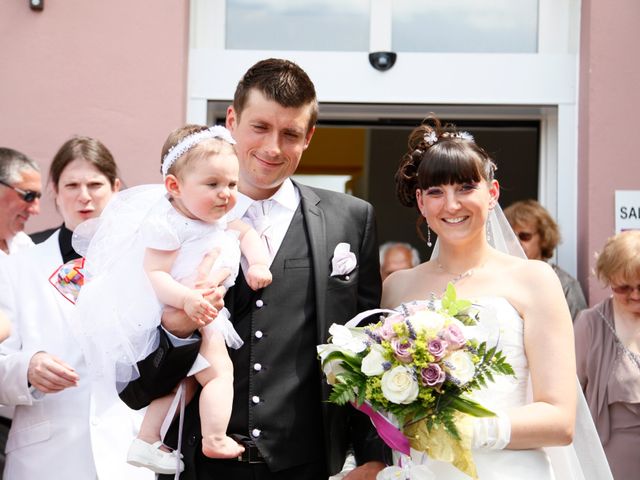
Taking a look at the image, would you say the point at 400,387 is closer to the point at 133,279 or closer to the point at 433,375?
the point at 433,375

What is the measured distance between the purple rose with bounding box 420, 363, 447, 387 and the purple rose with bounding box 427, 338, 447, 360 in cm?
3

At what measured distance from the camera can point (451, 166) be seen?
3.47 meters

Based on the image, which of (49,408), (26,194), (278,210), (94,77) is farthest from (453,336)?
(94,77)

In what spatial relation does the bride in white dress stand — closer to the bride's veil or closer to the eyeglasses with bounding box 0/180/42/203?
the bride's veil

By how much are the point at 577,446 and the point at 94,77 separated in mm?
3576

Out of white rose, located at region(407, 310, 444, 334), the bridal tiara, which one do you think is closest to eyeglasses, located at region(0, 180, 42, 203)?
the bridal tiara

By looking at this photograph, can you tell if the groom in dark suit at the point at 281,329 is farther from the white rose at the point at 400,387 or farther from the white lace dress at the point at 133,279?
the white rose at the point at 400,387

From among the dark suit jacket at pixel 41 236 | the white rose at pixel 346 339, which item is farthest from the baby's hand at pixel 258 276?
the dark suit jacket at pixel 41 236

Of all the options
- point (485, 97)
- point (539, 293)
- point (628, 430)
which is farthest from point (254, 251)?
point (485, 97)

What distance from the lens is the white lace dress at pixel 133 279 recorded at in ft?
10.8

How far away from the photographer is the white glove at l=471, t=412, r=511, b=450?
3.06m

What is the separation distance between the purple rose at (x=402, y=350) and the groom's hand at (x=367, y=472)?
0.52 metres

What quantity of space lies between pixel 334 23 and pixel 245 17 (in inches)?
21.4

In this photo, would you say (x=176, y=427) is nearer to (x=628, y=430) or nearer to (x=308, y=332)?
(x=308, y=332)
